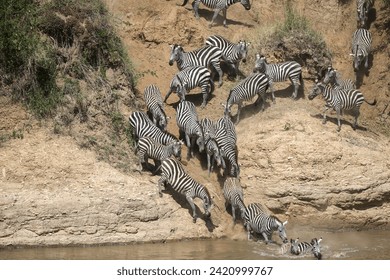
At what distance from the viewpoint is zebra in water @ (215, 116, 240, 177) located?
19.2 m

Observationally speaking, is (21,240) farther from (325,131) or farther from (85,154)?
(325,131)

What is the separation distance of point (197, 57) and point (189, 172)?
311 cm

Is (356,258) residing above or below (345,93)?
below

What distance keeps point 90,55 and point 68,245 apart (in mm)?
4922

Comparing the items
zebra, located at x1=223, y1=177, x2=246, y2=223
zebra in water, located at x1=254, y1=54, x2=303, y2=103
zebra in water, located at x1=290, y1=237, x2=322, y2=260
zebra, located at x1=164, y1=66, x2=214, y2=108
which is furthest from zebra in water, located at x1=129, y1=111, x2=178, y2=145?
zebra in water, located at x1=290, y1=237, x2=322, y2=260

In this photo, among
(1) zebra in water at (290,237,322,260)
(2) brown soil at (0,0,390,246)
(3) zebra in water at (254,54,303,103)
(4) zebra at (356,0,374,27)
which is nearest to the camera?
(1) zebra in water at (290,237,322,260)

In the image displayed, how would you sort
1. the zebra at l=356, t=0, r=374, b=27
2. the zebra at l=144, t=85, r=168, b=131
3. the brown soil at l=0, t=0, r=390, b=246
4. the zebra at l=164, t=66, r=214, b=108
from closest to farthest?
the brown soil at l=0, t=0, r=390, b=246, the zebra at l=144, t=85, r=168, b=131, the zebra at l=164, t=66, r=214, b=108, the zebra at l=356, t=0, r=374, b=27

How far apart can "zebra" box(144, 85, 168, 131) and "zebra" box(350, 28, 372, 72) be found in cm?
499

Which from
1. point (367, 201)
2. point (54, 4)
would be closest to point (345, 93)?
point (367, 201)

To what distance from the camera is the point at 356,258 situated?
16.9 metres

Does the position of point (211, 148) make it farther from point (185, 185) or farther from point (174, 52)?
point (174, 52)

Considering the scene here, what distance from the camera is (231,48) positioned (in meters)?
21.5

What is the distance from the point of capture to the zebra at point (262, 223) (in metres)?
17.8

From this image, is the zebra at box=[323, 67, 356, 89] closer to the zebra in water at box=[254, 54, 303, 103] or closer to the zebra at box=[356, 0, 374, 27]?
the zebra in water at box=[254, 54, 303, 103]
